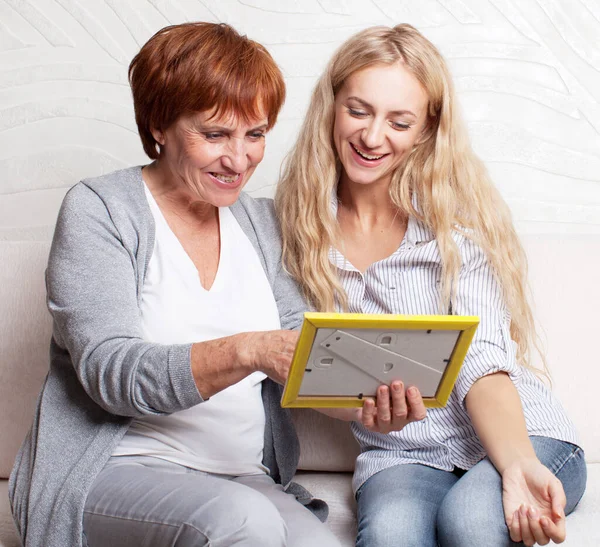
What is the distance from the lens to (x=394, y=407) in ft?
4.67

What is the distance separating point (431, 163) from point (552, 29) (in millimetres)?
790

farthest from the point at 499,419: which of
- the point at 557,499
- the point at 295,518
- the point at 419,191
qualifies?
the point at 419,191

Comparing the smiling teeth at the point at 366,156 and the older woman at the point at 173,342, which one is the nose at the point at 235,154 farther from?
the smiling teeth at the point at 366,156

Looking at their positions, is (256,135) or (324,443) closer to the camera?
(256,135)

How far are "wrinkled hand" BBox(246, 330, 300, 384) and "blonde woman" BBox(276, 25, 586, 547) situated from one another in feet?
1.38

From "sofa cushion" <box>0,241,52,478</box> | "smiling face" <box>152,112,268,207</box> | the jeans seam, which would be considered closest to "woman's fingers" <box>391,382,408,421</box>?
the jeans seam

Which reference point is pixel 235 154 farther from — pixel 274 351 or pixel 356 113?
pixel 274 351

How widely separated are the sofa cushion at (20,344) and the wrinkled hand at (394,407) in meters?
0.90

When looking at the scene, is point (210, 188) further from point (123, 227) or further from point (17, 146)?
point (17, 146)

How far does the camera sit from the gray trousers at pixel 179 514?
4.29 feet

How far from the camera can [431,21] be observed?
2.36 metres

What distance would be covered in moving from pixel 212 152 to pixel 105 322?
40 cm

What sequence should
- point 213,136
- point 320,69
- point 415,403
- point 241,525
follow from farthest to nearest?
point 320,69 < point 213,136 < point 415,403 < point 241,525

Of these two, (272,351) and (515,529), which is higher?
(272,351)
